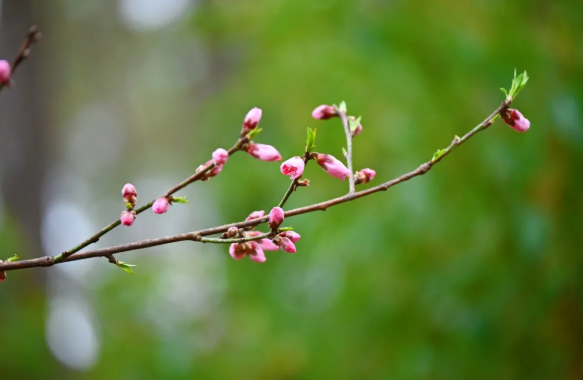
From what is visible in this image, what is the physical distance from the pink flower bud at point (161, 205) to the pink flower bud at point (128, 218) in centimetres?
3

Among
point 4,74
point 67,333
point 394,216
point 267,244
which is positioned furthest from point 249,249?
point 67,333

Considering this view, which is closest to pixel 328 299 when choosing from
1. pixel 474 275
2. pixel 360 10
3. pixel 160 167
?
pixel 474 275

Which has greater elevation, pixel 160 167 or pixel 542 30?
pixel 160 167

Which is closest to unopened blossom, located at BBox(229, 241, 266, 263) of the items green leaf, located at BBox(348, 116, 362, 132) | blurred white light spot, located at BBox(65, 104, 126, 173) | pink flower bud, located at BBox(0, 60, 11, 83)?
green leaf, located at BBox(348, 116, 362, 132)

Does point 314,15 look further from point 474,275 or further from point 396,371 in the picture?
point 396,371

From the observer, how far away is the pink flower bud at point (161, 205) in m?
0.82

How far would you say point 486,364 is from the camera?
1.96 metres

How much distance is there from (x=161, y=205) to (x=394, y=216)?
54.4 inches

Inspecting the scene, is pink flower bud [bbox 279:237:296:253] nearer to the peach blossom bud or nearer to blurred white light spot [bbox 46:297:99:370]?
the peach blossom bud

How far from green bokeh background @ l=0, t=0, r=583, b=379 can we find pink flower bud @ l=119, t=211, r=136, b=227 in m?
1.28

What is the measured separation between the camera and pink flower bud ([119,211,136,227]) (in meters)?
0.81

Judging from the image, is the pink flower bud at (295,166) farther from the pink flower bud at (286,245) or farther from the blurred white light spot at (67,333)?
the blurred white light spot at (67,333)

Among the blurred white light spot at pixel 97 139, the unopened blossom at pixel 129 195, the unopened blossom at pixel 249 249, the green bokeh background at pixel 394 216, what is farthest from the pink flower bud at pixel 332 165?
the blurred white light spot at pixel 97 139

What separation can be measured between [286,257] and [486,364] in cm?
99
